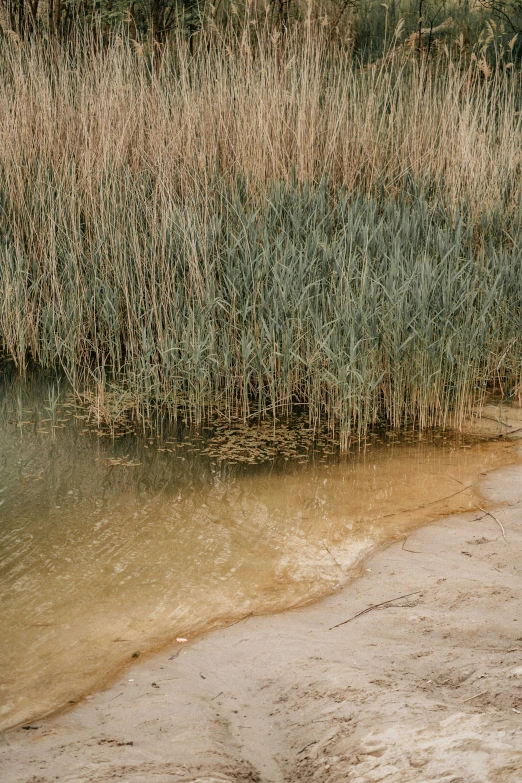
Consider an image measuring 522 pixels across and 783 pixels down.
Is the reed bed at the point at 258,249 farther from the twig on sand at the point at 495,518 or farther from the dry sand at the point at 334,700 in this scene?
the dry sand at the point at 334,700

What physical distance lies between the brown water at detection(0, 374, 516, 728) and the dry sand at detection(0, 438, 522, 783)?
0.52ft

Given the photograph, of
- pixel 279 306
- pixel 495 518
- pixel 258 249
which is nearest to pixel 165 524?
pixel 495 518

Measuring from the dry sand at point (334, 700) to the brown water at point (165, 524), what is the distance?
16 centimetres

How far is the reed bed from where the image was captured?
176 inches

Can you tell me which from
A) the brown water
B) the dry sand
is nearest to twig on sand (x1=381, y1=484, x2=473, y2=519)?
the brown water

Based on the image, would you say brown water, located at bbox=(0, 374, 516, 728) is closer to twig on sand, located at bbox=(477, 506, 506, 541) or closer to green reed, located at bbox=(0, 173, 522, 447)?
twig on sand, located at bbox=(477, 506, 506, 541)

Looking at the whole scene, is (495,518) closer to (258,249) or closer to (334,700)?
(334,700)

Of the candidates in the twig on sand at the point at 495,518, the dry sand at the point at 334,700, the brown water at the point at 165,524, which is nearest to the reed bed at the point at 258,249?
the brown water at the point at 165,524

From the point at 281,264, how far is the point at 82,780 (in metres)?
3.27

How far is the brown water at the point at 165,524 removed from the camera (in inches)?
99.5

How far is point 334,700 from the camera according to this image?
202cm

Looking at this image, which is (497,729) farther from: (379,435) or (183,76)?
(183,76)

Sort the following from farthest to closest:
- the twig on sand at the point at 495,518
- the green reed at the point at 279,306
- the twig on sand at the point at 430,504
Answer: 1. the green reed at the point at 279,306
2. the twig on sand at the point at 430,504
3. the twig on sand at the point at 495,518

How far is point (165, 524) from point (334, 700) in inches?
56.2
